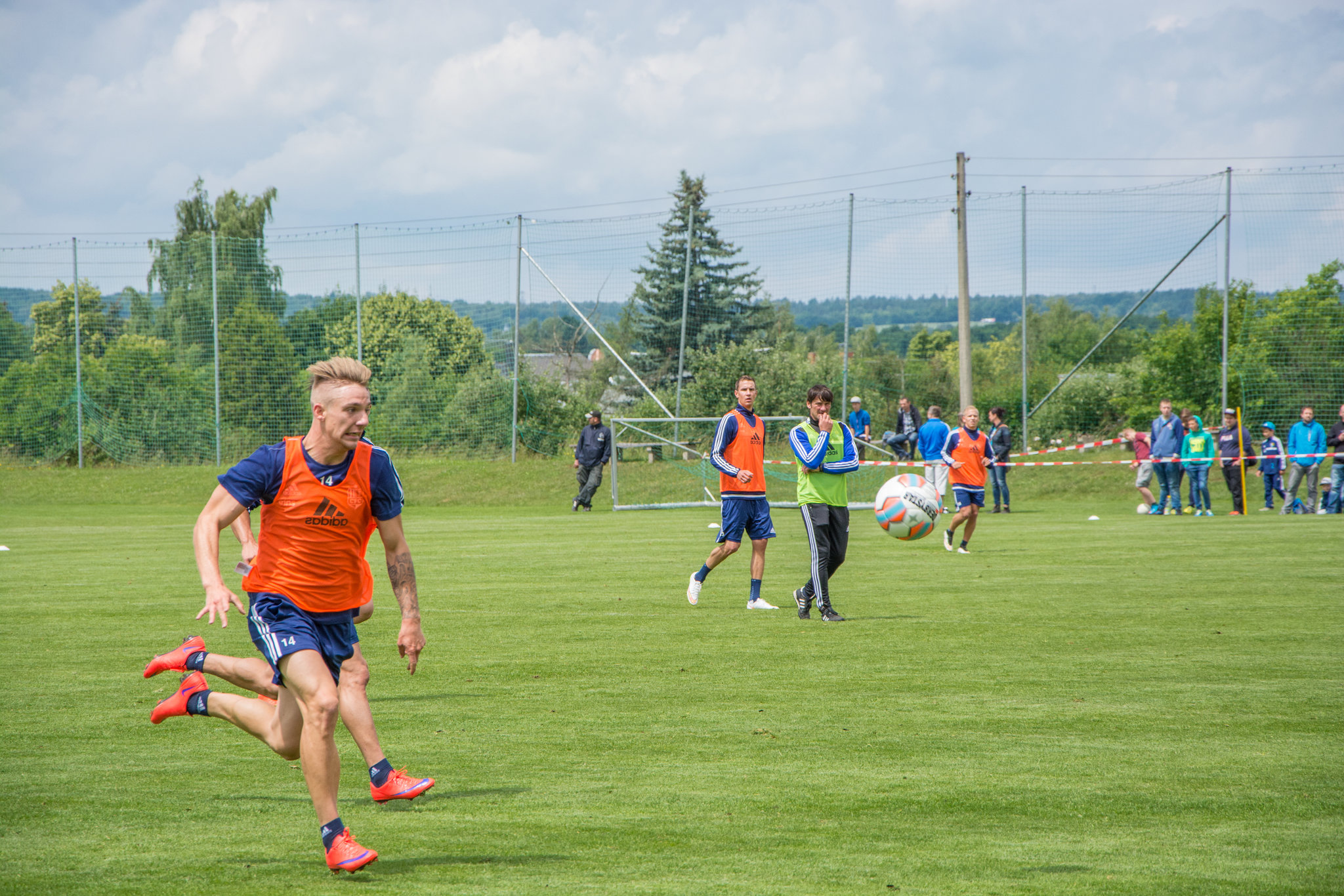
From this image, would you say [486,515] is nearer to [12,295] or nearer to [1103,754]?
[12,295]

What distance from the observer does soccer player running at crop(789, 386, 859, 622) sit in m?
11.2

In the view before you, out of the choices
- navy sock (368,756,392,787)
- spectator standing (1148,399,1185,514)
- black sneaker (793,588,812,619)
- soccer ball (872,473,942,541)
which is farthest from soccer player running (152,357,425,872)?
spectator standing (1148,399,1185,514)

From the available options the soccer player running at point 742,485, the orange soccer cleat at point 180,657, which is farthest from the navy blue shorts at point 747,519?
the orange soccer cleat at point 180,657

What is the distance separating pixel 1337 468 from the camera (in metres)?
24.8

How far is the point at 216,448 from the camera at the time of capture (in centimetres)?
3528

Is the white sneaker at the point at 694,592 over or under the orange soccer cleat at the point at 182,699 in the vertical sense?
under

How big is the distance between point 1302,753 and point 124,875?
5.38 metres

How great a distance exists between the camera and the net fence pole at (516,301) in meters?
35.0

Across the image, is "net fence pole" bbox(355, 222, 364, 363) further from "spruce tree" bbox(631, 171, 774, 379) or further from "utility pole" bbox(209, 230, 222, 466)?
"spruce tree" bbox(631, 171, 774, 379)

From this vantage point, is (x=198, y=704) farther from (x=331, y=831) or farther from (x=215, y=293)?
(x=215, y=293)

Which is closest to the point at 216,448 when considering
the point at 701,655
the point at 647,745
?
the point at 701,655

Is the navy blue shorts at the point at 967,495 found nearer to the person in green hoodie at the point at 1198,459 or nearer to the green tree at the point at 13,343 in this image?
the person in green hoodie at the point at 1198,459

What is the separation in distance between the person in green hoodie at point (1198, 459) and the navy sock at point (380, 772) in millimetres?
22618

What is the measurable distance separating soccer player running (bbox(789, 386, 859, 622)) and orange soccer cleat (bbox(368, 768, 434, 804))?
6.18 meters
